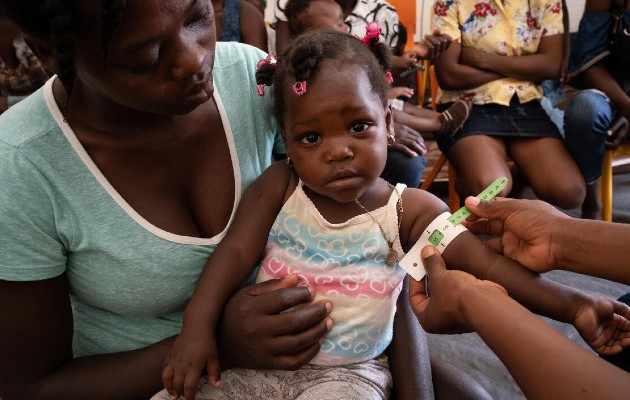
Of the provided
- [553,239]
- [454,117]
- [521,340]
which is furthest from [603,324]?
[454,117]

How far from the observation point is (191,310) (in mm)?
1180

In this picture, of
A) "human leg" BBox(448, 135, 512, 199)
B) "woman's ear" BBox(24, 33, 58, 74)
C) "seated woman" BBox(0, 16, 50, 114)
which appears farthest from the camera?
"seated woman" BBox(0, 16, 50, 114)

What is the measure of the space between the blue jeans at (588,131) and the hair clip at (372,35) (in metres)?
1.87

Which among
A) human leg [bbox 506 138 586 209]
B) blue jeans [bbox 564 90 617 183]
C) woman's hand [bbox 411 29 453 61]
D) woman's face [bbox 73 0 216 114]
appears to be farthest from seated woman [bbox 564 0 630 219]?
woman's face [bbox 73 0 216 114]

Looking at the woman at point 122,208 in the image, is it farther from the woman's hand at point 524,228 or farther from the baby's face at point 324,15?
the baby's face at point 324,15

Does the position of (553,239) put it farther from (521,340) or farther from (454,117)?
(454,117)

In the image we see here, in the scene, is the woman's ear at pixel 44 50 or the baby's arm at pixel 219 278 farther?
the baby's arm at pixel 219 278

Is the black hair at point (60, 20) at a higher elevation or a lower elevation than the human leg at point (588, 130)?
higher

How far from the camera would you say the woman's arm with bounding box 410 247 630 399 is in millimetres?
829

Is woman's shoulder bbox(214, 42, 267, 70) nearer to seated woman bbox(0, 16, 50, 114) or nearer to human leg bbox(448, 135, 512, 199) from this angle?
human leg bbox(448, 135, 512, 199)

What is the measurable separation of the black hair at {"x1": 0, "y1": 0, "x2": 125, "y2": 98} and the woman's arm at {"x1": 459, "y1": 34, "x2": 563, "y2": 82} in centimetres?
251

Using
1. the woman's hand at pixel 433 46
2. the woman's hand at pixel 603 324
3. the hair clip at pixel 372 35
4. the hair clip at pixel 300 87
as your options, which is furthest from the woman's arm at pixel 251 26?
the woman's hand at pixel 603 324

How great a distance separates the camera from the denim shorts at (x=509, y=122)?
284cm

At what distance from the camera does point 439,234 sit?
1.21m
